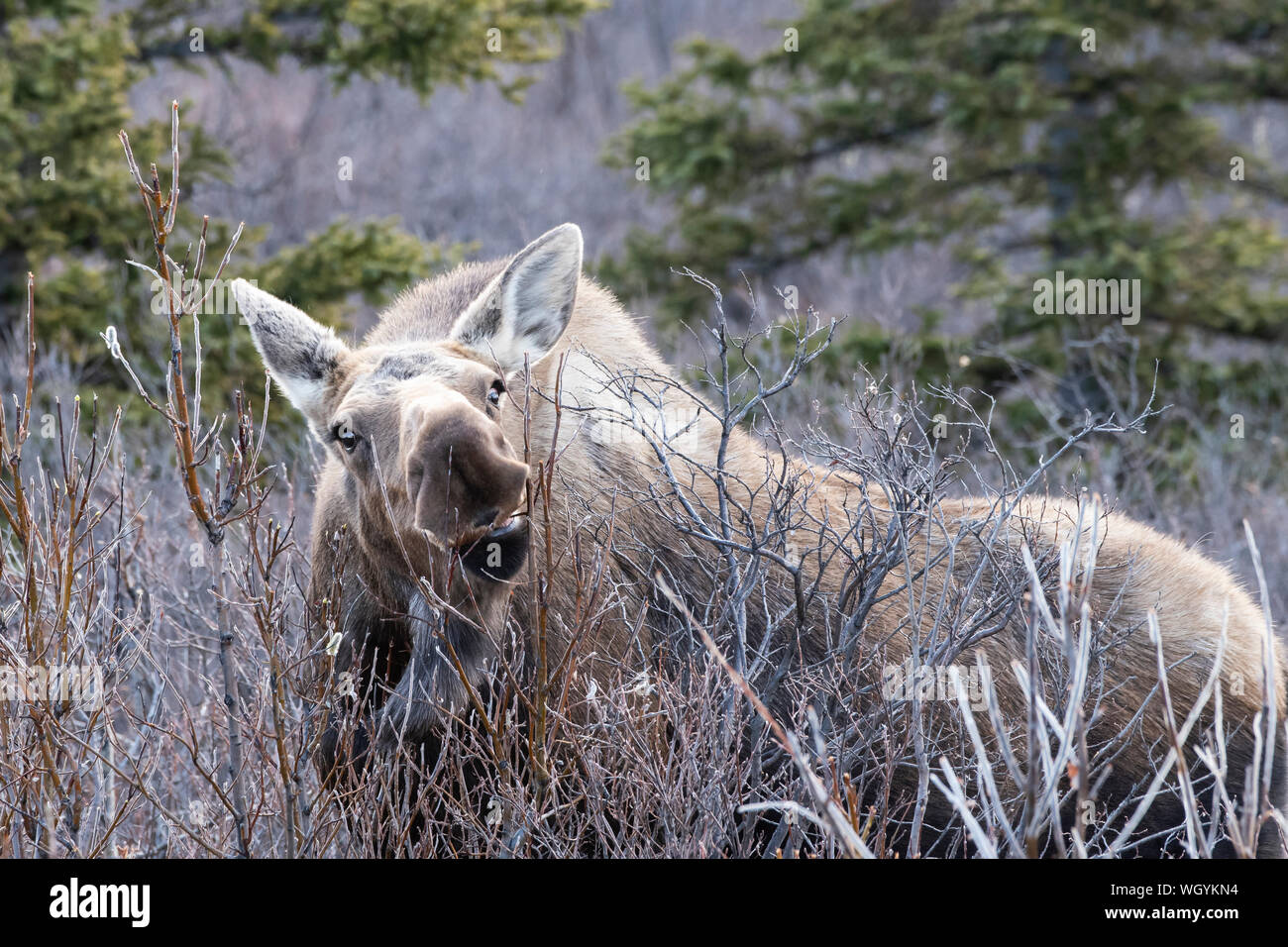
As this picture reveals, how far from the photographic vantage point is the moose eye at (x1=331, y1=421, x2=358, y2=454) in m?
3.73

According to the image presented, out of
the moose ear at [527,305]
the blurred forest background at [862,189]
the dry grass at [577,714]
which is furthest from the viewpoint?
the blurred forest background at [862,189]

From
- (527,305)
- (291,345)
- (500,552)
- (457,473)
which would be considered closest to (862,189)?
(527,305)

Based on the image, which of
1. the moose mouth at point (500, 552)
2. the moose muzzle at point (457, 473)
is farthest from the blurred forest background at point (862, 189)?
the moose muzzle at point (457, 473)

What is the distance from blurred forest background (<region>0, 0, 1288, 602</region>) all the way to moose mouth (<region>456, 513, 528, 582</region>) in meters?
3.72

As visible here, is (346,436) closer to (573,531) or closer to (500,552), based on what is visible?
(500,552)

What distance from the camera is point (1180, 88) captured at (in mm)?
9156

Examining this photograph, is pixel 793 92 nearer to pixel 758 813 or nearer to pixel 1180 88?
pixel 1180 88

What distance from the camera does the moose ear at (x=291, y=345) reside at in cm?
408

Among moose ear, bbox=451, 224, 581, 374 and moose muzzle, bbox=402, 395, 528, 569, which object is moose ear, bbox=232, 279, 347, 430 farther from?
moose muzzle, bbox=402, 395, 528, 569

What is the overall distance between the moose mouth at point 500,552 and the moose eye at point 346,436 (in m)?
0.53

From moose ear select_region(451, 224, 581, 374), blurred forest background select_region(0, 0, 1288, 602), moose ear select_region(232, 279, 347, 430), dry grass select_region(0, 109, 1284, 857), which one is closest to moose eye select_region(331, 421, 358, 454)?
dry grass select_region(0, 109, 1284, 857)

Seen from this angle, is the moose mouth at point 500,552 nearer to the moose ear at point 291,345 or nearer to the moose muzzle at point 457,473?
the moose muzzle at point 457,473
